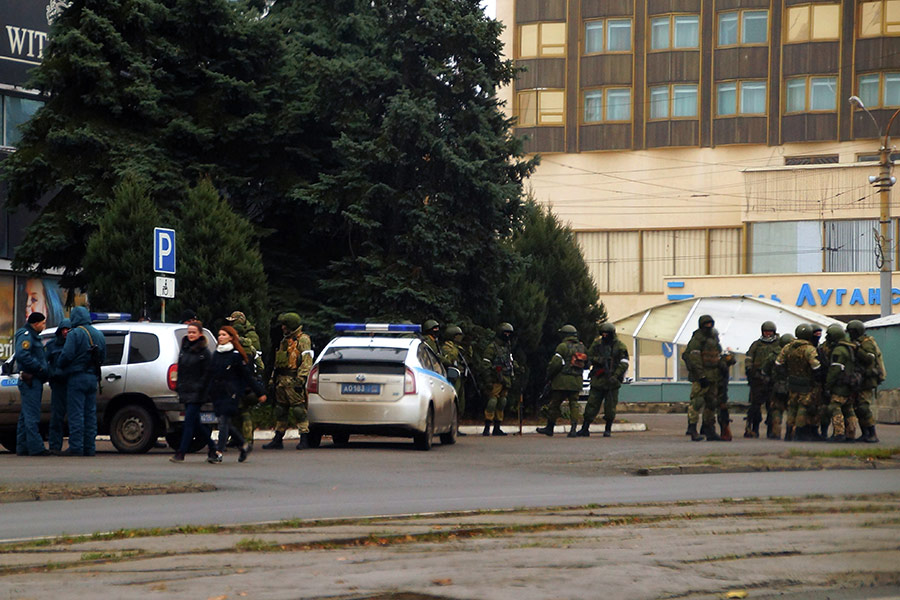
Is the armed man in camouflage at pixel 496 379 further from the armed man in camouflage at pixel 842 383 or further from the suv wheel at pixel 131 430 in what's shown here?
the suv wheel at pixel 131 430

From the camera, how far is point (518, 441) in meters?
23.8

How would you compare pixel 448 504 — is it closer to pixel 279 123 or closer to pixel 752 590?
pixel 752 590

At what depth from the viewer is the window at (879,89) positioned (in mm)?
62562

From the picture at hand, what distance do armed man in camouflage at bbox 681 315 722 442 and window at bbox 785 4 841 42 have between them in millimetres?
41939

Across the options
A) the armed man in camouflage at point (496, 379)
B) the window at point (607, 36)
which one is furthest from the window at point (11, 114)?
the window at point (607, 36)

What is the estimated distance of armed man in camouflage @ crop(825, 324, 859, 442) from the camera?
23.8 m

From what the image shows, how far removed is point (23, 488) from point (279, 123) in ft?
57.2

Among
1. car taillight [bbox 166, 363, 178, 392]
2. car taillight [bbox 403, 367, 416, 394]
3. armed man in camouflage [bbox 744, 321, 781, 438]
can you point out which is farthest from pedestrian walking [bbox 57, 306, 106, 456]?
armed man in camouflage [bbox 744, 321, 781, 438]

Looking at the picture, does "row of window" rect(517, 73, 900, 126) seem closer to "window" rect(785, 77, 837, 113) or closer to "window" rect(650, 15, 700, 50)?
"window" rect(785, 77, 837, 113)

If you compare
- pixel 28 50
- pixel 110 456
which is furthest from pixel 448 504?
pixel 28 50

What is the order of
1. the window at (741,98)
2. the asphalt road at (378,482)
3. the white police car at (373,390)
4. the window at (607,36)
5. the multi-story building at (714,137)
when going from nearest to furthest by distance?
1. the asphalt road at (378,482)
2. the white police car at (373,390)
3. the multi-story building at (714,137)
4. the window at (741,98)
5. the window at (607,36)

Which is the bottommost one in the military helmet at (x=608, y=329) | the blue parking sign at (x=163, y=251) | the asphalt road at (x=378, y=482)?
the asphalt road at (x=378, y=482)

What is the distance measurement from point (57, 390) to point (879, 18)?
51.0 m

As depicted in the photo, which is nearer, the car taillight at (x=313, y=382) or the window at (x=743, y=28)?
the car taillight at (x=313, y=382)
